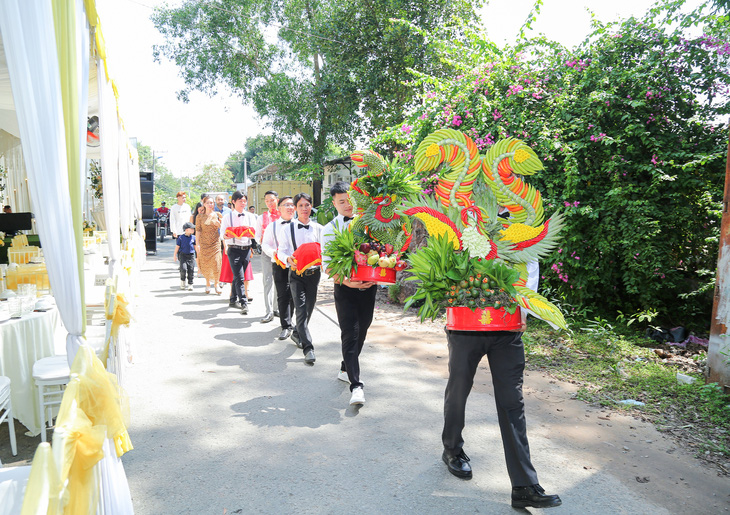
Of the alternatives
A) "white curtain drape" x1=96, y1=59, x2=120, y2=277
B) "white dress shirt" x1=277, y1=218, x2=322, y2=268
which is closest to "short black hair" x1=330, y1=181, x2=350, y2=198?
"white dress shirt" x1=277, y1=218, x2=322, y2=268

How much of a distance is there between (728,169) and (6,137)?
15885 millimetres

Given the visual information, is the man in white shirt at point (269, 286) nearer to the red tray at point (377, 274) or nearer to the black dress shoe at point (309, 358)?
the black dress shoe at point (309, 358)

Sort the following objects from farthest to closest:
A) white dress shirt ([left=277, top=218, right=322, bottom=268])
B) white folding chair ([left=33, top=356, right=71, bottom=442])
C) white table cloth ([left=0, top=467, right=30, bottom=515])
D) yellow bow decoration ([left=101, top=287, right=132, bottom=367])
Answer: white dress shirt ([left=277, top=218, right=322, bottom=268])
yellow bow decoration ([left=101, top=287, right=132, bottom=367])
white folding chair ([left=33, top=356, right=71, bottom=442])
white table cloth ([left=0, top=467, right=30, bottom=515])

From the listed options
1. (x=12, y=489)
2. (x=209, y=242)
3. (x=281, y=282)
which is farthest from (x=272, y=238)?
(x=12, y=489)

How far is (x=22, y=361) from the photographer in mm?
4168

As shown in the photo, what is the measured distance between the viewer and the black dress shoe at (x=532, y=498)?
3.04 meters

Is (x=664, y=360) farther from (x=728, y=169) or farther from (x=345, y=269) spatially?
(x=345, y=269)

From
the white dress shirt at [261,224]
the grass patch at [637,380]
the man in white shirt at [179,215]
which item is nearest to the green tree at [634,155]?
the grass patch at [637,380]

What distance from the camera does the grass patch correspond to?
171 inches

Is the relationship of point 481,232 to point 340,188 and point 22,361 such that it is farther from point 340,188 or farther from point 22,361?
point 22,361

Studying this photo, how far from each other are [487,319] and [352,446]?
1624mm

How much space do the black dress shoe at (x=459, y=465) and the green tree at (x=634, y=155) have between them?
438cm

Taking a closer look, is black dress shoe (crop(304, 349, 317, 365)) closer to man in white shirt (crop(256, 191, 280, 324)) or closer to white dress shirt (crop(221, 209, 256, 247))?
man in white shirt (crop(256, 191, 280, 324))

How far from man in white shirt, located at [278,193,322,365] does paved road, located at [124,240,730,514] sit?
33 cm
